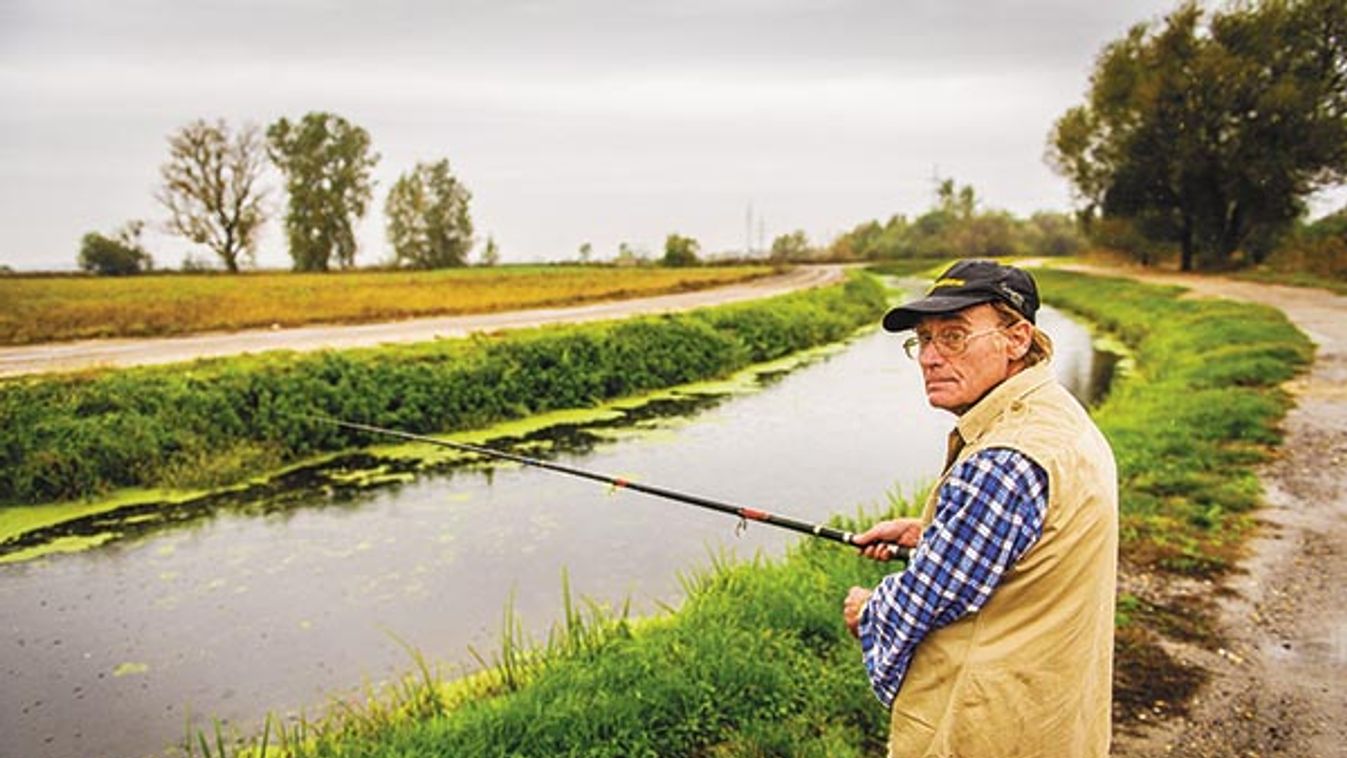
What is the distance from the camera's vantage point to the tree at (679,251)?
200 feet

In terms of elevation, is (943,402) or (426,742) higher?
(943,402)

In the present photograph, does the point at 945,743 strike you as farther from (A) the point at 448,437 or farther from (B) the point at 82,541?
(A) the point at 448,437

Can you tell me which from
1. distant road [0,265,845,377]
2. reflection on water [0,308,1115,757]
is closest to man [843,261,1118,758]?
reflection on water [0,308,1115,757]

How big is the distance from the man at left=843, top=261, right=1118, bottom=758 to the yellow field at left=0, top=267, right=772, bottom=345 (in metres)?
17.5

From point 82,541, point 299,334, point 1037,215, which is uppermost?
point 1037,215

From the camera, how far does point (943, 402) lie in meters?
2.02

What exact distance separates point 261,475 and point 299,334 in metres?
7.50

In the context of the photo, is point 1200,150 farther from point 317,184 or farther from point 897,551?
point 317,184

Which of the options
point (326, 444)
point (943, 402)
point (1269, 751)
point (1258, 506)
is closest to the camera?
point (943, 402)

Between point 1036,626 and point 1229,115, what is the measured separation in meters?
37.5

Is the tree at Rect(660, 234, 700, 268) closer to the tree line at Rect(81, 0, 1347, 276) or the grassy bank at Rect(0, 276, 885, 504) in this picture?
the tree line at Rect(81, 0, 1347, 276)

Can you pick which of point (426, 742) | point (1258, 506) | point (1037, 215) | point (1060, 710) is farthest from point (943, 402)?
point (1037, 215)

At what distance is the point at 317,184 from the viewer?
2330 inches

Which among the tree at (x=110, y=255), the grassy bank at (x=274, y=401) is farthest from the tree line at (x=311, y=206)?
the grassy bank at (x=274, y=401)
